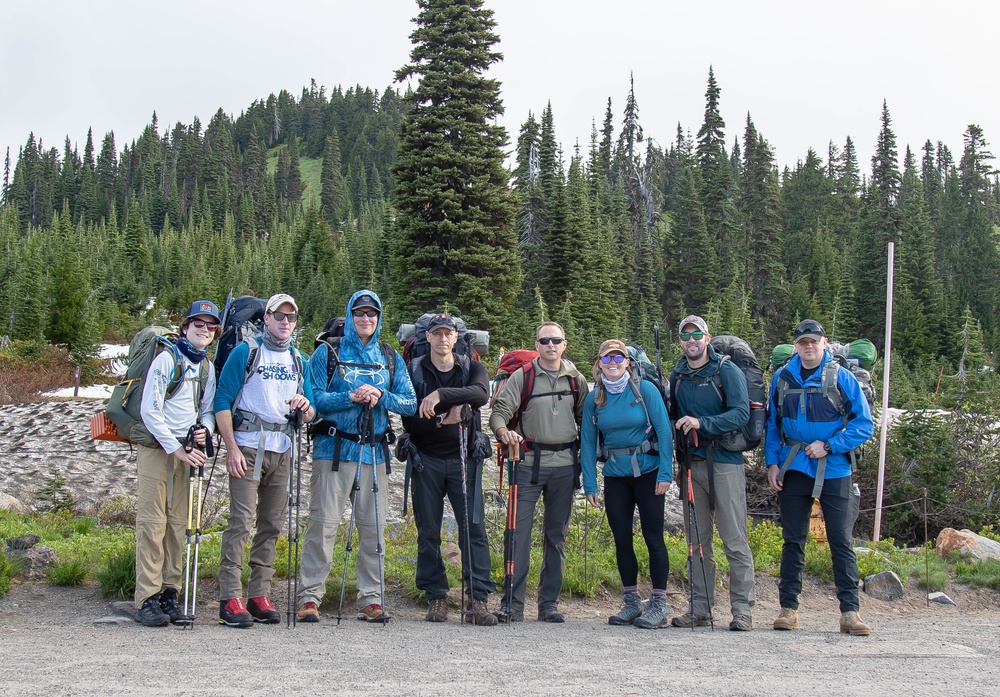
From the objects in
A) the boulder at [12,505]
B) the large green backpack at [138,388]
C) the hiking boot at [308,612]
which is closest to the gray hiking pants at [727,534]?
the hiking boot at [308,612]

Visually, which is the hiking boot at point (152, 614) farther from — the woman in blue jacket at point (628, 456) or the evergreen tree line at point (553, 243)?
the evergreen tree line at point (553, 243)

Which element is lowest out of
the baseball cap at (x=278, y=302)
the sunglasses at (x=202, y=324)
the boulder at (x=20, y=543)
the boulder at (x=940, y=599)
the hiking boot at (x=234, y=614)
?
the boulder at (x=940, y=599)

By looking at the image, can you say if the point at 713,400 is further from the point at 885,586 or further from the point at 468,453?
the point at 885,586

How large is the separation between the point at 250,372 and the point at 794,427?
3974 millimetres

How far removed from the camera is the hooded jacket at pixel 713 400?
6121 millimetres

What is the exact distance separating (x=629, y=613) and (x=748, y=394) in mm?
1878

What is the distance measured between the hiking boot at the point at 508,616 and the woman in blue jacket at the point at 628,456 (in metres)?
0.68

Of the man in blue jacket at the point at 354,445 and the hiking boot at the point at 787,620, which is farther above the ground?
the man in blue jacket at the point at 354,445

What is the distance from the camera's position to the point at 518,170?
72188mm

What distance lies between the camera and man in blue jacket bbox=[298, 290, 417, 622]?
5.92 meters

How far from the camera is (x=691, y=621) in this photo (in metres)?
6.18

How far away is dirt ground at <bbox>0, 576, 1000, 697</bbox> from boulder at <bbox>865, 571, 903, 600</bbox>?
3.27ft

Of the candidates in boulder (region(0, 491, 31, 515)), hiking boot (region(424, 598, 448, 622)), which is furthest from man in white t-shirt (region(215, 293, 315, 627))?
boulder (region(0, 491, 31, 515))

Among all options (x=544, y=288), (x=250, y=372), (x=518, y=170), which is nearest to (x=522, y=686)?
(x=250, y=372)
